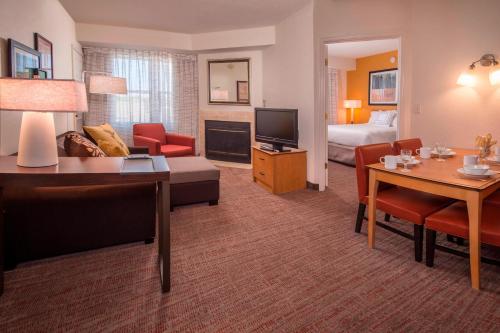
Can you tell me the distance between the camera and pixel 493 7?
135 inches

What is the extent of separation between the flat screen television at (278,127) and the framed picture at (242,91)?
1022 millimetres

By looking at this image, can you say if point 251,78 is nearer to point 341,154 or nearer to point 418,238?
point 341,154

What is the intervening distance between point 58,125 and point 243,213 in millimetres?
2372

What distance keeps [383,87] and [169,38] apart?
525 cm

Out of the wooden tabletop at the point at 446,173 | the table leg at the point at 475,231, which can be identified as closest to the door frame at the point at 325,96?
the wooden tabletop at the point at 446,173

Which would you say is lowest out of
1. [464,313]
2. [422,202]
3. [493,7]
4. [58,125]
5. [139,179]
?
[464,313]

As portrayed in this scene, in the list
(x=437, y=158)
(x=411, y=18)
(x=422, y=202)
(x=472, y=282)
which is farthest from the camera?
(x=411, y=18)

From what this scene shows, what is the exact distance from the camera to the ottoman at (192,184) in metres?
3.59

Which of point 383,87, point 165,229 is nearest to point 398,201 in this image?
point 165,229

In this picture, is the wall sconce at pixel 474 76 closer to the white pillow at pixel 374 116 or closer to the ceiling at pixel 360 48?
the ceiling at pixel 360 48

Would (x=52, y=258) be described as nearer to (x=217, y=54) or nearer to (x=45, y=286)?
(x=45, y=286)

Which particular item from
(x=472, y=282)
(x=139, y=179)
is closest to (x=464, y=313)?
(x=472, y=282)

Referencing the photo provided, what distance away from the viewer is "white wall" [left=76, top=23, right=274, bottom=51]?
5230mm

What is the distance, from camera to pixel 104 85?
463 cm
